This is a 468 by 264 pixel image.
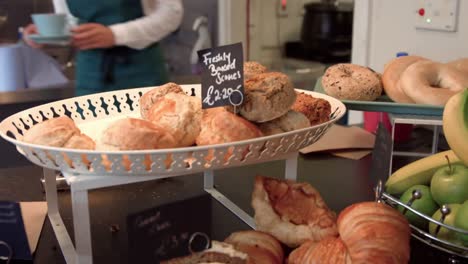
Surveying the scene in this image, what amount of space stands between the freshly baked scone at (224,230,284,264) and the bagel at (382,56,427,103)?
1.72 ft

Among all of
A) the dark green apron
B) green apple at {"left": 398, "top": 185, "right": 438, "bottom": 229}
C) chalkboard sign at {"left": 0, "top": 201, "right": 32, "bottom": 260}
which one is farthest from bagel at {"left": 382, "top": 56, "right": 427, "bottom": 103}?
the dark green apron

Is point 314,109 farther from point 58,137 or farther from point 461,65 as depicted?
point 461,65

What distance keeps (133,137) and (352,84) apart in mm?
565

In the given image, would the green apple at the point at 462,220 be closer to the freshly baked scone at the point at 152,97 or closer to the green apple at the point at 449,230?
the green apple at the point at 449,230

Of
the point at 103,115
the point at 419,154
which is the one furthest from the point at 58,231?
the point at 419,154

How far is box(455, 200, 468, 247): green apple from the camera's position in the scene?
732mm

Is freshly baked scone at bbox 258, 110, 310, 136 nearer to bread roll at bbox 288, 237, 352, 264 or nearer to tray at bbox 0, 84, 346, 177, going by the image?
tray at bbox 0, 84, 346, 177

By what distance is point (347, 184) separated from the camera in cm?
109

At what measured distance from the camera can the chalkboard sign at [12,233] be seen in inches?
28.7

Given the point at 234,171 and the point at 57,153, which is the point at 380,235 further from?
the point at 234,171

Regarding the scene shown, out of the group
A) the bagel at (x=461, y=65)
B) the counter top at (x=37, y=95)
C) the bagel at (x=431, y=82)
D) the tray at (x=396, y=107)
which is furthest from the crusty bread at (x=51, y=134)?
the counter top at (x=37, y=95)

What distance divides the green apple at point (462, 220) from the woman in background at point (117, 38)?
1.20 m

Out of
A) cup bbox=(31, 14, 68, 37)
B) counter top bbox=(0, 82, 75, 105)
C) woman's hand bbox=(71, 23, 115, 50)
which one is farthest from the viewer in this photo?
counter top bbox=(0, 82, 75, 105)

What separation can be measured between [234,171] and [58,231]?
46cm
